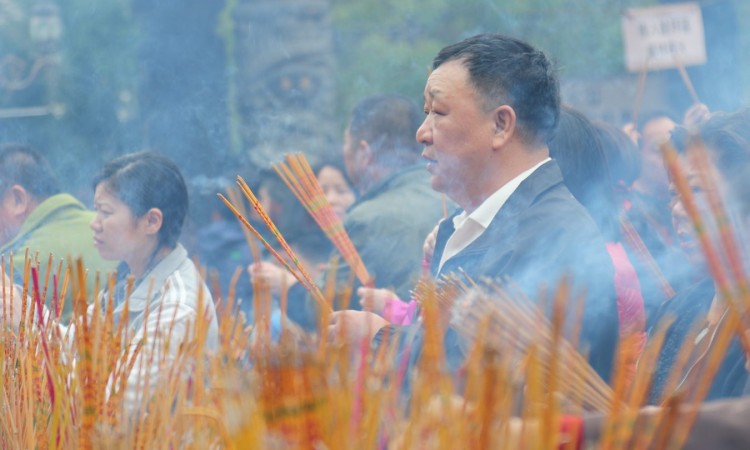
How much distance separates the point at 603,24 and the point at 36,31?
176 inches

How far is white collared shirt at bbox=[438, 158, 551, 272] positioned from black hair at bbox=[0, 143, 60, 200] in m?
2.06

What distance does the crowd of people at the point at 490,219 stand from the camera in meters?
1.93

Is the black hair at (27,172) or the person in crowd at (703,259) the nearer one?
the person in crowd at (703,259)

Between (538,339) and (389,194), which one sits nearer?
(538,339)

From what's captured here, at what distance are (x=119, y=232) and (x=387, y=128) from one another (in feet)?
3.99

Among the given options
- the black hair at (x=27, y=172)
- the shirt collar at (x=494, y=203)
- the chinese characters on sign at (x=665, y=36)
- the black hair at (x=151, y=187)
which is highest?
the chinese characters on sign at (x=665, y=36)

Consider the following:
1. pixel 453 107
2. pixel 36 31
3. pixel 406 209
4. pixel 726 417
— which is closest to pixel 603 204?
pixel 453 107

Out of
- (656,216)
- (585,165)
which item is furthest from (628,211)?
(585,165)

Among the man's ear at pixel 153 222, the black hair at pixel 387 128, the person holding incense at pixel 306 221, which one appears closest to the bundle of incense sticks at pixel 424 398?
the man's ear at pixel 153 222

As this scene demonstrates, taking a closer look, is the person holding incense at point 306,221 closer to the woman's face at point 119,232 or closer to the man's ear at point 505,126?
the woman's face at point 119,232

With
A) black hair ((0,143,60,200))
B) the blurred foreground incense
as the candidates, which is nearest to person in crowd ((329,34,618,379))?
the blurred foreground incense

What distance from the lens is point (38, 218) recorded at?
341 centimetres

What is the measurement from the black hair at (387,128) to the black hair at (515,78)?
1508mm

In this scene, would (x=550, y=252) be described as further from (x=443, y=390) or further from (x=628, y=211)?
(x=628, y=211)
